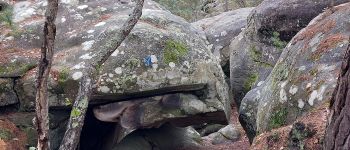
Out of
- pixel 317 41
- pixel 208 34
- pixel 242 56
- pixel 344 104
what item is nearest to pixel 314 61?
pixel 317 41

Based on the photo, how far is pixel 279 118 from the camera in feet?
21.0

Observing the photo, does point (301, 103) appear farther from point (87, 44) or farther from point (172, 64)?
point (87, 44)

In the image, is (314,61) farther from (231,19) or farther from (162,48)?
(231,19)

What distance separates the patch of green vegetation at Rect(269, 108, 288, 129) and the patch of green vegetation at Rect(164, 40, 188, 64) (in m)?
3.91

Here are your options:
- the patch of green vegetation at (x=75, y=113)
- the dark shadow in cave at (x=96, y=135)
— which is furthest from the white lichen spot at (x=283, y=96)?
the dark shadow in cave at (x=96, y=135)

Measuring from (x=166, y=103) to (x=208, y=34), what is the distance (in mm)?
9090

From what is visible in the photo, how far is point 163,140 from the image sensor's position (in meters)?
11.9

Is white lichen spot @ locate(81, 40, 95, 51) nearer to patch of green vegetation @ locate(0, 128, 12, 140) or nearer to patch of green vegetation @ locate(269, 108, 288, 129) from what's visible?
patch of green vegetation @ locate(0, 128, 12, 140)

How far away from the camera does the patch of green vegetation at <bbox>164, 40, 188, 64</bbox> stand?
10090mm

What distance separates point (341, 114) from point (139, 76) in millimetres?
6938

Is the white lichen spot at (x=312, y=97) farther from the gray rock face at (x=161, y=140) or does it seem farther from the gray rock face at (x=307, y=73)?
the gray rock face at (x=161, y=140)

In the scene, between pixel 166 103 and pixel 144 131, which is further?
pixel 144 131

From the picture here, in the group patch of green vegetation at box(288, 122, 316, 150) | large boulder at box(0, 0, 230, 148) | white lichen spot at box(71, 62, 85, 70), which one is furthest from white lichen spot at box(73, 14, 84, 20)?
patch of green vegetation at box(288, 122, 316, 150)

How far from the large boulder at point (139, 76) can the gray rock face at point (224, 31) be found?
22.2 feet
